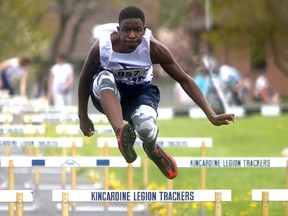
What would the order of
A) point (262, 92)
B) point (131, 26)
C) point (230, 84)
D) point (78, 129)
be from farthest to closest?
point (262, 92)
point (230, 84)
point (78, 129)
point (131, 26)

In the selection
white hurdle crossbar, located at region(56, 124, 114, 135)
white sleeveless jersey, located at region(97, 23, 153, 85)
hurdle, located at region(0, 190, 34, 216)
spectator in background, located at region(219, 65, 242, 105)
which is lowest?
hurdle, located at region(0, 190, 34, 216)

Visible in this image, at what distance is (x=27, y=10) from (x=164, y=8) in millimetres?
29293

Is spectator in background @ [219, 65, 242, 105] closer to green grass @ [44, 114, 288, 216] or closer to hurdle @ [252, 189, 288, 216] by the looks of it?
green grass @ [44, 114, 288, 216]

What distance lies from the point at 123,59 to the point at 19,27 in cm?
3531

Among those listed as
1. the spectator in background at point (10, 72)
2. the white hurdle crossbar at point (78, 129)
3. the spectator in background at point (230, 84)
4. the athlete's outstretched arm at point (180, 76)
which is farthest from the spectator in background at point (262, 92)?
the athlete's outstretched arm at point (180, 76)

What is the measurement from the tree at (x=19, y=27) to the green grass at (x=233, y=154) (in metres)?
12.0

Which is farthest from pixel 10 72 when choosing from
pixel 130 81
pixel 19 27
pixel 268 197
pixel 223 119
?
pixel 268 197

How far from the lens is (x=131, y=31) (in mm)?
9594

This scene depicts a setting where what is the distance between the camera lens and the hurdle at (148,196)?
8.71 metres

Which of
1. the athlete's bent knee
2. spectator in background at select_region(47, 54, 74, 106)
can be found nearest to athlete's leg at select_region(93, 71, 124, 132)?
the athlete's bent knee

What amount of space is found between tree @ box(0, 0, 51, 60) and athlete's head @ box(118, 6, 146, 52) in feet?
110

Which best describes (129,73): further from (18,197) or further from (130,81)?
(18,197)

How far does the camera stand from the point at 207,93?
33844 millimetres

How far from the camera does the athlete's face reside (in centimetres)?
958
